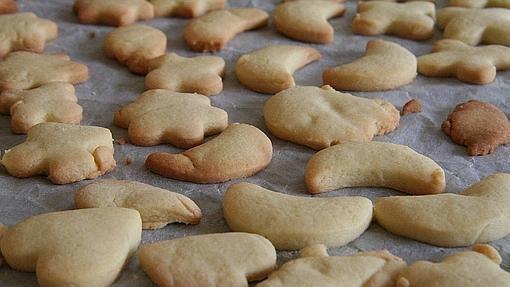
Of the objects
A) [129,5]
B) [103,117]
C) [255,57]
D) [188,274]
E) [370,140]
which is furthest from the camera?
[129,5]

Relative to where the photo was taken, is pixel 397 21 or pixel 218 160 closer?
pixel 218 160

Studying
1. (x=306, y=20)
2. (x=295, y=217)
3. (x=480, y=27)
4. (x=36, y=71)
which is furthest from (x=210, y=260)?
(x=480, y=27)

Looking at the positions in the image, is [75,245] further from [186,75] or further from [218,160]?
[186,75]

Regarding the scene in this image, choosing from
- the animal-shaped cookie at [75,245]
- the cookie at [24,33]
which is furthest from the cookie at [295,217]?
the cookie at [24,33]

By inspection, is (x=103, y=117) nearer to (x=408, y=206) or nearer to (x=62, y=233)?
(x=62, y=233)

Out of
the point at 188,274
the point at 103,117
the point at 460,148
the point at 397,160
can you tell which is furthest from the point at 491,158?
the point at 103,117
